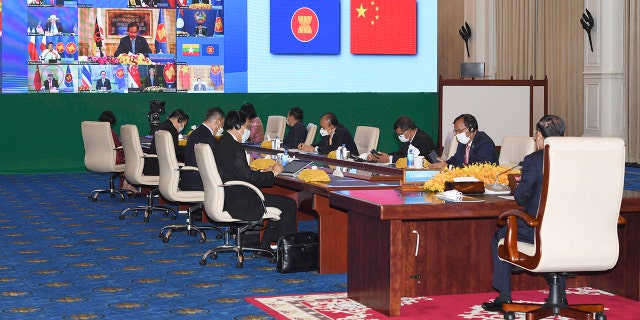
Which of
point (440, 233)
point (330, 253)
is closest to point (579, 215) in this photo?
point (440, 233)

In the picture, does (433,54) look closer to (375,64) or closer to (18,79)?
(375,64)

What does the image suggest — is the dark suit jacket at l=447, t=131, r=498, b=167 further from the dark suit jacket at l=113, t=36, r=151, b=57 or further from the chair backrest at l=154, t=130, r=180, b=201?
the dark suit jacket at l=113, t=36, r=151, b=57

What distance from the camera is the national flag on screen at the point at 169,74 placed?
16906 millimetres

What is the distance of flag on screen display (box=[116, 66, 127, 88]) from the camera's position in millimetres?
16734

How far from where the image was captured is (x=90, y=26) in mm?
16547

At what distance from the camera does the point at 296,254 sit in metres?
7.59

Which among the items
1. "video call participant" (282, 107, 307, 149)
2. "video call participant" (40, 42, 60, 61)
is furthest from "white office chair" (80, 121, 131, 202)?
"video call participant" (40, 42, 60, 61)

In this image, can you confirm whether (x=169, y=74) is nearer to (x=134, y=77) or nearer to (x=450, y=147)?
(x=134, y=77)

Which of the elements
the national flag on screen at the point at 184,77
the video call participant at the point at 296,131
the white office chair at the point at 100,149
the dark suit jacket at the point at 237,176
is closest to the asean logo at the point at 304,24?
the national flag on screen at the point at 184,77

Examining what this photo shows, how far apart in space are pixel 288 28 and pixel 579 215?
1201 centimetres

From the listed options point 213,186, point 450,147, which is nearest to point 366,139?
point 450,147

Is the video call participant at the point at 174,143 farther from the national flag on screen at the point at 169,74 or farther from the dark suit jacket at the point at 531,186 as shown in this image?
the dark suit jacket at the point at 531,186

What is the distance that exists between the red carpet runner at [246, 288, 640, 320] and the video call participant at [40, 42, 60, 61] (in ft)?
34.8

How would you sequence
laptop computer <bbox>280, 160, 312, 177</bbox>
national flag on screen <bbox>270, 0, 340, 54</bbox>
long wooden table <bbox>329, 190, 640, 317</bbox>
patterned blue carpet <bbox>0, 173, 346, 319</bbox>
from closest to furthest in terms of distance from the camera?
1. long wooden table <bbox>329, 190, 640, 317</bbox>
2. patterned blue carpet <bbox>0, 173, 346, 319</bbox>
3. laptop computer <bbox>280, 160, 312, 177</bbox>
4. national flag on screen <bbox>270, 0, 340, 54</bbox>
